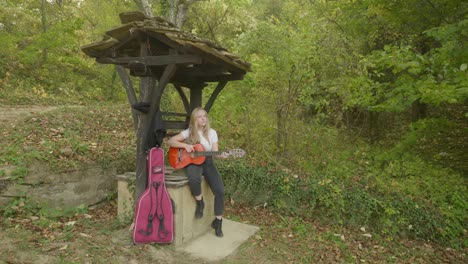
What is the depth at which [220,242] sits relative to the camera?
15.0ft

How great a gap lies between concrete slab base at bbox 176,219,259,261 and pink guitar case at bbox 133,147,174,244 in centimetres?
35

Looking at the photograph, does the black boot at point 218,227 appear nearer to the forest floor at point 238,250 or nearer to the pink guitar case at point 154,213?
the forest floor at point 238,250

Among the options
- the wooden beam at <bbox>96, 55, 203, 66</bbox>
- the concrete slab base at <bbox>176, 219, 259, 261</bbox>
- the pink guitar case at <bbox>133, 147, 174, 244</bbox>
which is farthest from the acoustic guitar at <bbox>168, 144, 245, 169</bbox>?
the wooden beam at <bbox>96, 55, 203, 66</bbox>

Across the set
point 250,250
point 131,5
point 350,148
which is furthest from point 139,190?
point 131,5

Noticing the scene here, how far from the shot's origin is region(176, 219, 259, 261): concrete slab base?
13.7 feet

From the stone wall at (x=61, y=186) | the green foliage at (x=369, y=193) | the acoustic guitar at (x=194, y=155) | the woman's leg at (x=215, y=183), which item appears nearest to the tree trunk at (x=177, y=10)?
the green foliage at (x=369, y=193)

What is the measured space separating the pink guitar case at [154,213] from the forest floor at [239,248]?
0.14m

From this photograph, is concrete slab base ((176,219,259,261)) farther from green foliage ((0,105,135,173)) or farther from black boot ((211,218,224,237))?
green foliage ((0,105,135,173))

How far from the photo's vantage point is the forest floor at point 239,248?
367 cm

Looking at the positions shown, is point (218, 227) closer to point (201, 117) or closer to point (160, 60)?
point (201, 117)

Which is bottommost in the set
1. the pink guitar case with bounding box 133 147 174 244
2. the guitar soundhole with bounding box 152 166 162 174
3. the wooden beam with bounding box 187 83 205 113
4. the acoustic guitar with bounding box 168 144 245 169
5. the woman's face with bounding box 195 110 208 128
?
the pink guitar case with bounding box 133 147 174 244

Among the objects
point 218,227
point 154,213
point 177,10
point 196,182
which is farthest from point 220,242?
point 177,10

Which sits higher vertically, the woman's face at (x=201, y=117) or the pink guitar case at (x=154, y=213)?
the woman's face at (x=201, y=117)

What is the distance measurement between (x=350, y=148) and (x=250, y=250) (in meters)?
4.70
